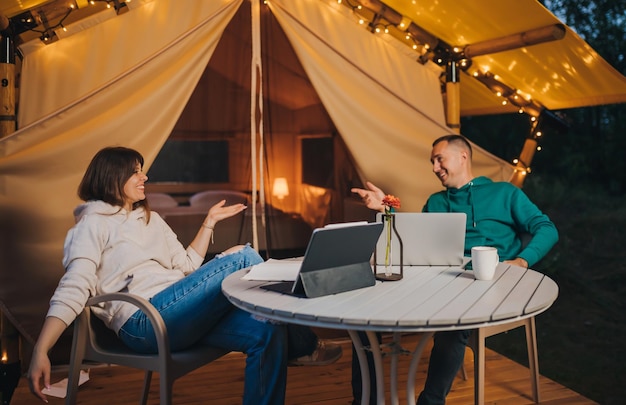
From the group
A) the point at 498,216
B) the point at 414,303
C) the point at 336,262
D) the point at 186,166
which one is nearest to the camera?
the point at 414,303

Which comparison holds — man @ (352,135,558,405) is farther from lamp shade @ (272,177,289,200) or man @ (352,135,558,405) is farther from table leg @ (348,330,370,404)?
lamp shade @ (272,177,289,200)

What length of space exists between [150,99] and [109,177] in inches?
39.2

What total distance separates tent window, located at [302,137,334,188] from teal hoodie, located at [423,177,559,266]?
82.1 inches

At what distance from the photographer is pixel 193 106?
5.29m

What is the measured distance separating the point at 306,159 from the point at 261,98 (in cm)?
149

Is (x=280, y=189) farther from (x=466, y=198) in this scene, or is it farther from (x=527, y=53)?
(x=466, y=198)

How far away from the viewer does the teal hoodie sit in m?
2.84

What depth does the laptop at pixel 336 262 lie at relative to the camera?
1.76 metres

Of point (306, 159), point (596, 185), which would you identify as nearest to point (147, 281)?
point (306, 159)

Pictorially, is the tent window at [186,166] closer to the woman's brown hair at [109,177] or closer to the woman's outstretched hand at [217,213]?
the woman's outstretched hand at [217,213]

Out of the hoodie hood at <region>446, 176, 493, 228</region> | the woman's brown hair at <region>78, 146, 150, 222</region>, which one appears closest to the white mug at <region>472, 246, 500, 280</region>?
the hoodie hood at <region>446, 176, 493, 228</region>

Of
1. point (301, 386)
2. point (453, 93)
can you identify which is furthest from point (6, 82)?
point (453, 93)

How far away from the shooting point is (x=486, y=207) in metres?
2.91

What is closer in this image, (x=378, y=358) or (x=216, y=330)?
(x=378, y=358)
